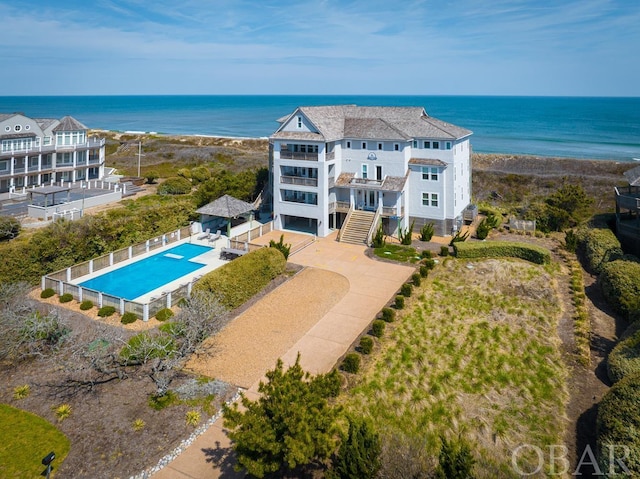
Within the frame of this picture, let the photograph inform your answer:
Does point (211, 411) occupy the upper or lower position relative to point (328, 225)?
lower

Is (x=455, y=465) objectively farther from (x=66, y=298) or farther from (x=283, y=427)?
(x=66, y=298)

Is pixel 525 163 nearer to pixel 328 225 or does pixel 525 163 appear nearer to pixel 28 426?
pixel 328 225

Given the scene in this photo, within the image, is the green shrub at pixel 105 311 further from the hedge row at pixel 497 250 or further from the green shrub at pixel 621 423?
the hedge row at pixel 497 250

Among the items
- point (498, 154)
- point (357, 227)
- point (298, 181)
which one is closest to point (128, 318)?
point (298, 181)

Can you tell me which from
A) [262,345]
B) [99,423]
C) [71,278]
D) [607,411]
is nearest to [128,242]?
[71,278]

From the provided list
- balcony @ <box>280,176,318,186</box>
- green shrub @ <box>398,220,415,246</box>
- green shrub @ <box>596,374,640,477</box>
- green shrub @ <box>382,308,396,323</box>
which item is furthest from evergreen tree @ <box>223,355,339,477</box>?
balcony @ <box>280,176,318,186</box>

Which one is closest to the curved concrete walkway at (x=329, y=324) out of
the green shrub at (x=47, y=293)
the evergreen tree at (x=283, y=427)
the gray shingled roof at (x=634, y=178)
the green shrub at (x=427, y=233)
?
the evergreen tree at (x=283, y=427)
